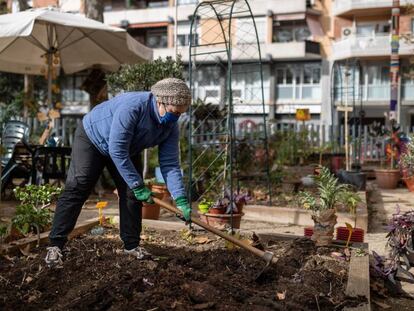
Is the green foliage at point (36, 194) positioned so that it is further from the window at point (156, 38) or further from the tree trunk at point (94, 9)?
the window at point (156, 38)

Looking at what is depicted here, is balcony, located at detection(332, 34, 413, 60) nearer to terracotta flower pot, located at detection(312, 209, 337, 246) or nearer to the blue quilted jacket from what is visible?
terracotta flower pot, located at detection(312, 209, 337, 246)

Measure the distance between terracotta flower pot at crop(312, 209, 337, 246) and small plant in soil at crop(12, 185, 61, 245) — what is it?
233 centimetres

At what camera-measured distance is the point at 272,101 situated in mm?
35375

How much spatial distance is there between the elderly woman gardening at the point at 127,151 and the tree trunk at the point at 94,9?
7.66 m

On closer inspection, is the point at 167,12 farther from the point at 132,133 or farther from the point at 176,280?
the point at 176,280

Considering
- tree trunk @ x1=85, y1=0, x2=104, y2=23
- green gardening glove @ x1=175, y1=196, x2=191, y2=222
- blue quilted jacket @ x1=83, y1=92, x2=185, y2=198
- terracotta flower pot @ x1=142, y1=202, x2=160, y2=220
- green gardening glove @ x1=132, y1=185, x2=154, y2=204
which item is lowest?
terracotta flower pot @ x1=142, y1=202, x2=160, y2=220

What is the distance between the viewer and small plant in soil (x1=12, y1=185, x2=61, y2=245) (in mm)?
4547

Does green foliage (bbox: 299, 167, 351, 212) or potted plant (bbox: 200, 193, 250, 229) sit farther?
potted plant (bbox: 200, 193, 250, 229)

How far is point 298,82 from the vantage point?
116 feet

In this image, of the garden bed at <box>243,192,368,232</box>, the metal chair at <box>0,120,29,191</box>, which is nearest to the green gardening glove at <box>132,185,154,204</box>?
the garden bed at <box>243,192,368,232</box>

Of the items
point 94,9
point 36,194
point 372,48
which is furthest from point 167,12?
point 36,194

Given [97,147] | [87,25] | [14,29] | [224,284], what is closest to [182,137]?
[87,25]

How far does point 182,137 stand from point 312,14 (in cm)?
2716

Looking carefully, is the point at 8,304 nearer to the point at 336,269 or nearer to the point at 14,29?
the point at 336,269
